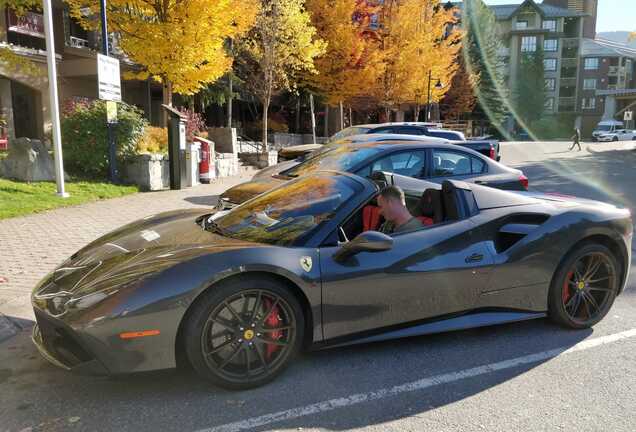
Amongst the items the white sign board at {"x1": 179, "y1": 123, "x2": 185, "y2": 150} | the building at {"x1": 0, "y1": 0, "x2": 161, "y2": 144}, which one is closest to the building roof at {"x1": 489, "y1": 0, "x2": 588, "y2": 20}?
the building at {"x1": 0, "y1": 0, "x2": 161, "y2": 144}

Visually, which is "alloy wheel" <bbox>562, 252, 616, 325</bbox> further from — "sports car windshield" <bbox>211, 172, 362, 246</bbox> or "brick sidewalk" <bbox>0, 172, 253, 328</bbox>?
"brick sidewalk" <bbox>0, 172, 253, 328</bbox>

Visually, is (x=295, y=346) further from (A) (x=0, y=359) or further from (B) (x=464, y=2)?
(B) (x=464, y=2)

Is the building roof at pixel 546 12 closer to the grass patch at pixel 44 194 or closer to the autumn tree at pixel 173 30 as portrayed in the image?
the autumn tree at pixel 173 30

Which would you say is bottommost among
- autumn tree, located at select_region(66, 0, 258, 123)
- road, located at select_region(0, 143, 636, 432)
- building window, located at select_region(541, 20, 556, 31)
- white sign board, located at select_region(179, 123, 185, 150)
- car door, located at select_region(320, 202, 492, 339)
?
road, located at select_region(0, 143, 636, 432)

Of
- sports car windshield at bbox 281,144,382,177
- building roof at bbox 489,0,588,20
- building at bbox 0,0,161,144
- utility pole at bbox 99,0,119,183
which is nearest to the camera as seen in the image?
sports car windshield at bbox 281,144,382,177

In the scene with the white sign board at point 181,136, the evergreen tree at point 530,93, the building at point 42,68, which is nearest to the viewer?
the white sign board at point 181,136

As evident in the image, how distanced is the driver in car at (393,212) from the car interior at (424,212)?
0.07 meters

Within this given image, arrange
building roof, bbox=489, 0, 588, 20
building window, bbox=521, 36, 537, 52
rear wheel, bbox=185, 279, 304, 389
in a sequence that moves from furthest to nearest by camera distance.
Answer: building roof, bbox=489, 0, 588, 20 → building window, bbox=521, 36, 537, 52 → rear wheel, bbox=185, 279, 304, 389

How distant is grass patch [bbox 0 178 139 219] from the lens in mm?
8688

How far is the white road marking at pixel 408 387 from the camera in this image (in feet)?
9.12

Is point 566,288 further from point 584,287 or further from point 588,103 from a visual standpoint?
point 588,103

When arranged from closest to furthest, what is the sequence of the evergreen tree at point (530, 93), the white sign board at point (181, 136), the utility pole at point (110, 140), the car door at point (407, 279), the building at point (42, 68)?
the car door at point (407, 279) < the utility pole at point (110, 140) < the white sign board at point (181, 136) < the building at point (42, 68) < the evergreen tree at point (530, 93)

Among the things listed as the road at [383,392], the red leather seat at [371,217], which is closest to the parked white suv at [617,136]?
the road at [383,392]

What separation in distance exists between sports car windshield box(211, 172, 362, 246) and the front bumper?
1.16 m
